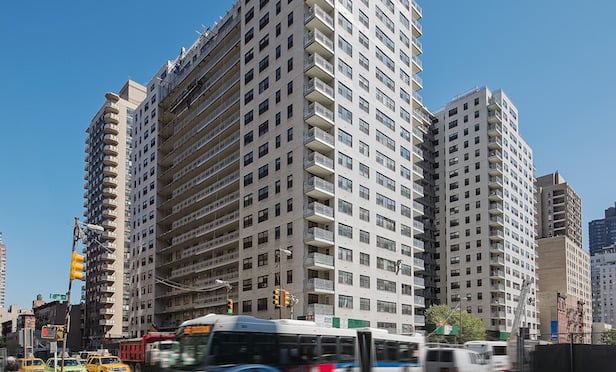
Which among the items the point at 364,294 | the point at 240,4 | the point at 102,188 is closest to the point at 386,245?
the point at 364,294

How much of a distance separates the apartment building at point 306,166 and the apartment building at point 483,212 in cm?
3001

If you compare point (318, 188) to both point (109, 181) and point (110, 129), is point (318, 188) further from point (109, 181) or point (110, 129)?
point (110, 129)

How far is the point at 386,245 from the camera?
65812 millimetres

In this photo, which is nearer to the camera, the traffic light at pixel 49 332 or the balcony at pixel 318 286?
the traffic light at pixel 49 332

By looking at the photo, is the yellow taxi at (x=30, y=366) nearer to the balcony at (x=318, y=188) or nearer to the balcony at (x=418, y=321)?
the balcony at (x=318, y=188)

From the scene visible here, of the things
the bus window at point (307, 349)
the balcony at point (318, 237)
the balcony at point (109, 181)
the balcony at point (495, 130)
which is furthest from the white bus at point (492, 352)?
the balcony at point (109, 181)

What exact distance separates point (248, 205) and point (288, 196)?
26.9 feet

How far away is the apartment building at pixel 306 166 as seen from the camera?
5775cm

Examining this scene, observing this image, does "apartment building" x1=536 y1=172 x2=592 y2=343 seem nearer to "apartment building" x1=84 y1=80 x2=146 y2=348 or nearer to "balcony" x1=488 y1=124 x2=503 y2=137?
"balcony" x1=488 y1=124 x2=503 y2=137

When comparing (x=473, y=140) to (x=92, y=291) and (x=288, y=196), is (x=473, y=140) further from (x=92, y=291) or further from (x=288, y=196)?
(x=92, y=291)

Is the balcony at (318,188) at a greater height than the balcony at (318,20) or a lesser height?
lesser

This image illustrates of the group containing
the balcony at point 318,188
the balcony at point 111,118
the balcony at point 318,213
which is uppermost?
the balcony at point 111,118

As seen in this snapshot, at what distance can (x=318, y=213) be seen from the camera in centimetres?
5606

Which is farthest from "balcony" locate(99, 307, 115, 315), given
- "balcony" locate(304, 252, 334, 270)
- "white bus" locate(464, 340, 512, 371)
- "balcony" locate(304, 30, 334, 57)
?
"white bus" locate(464, 340, 512, 371)
